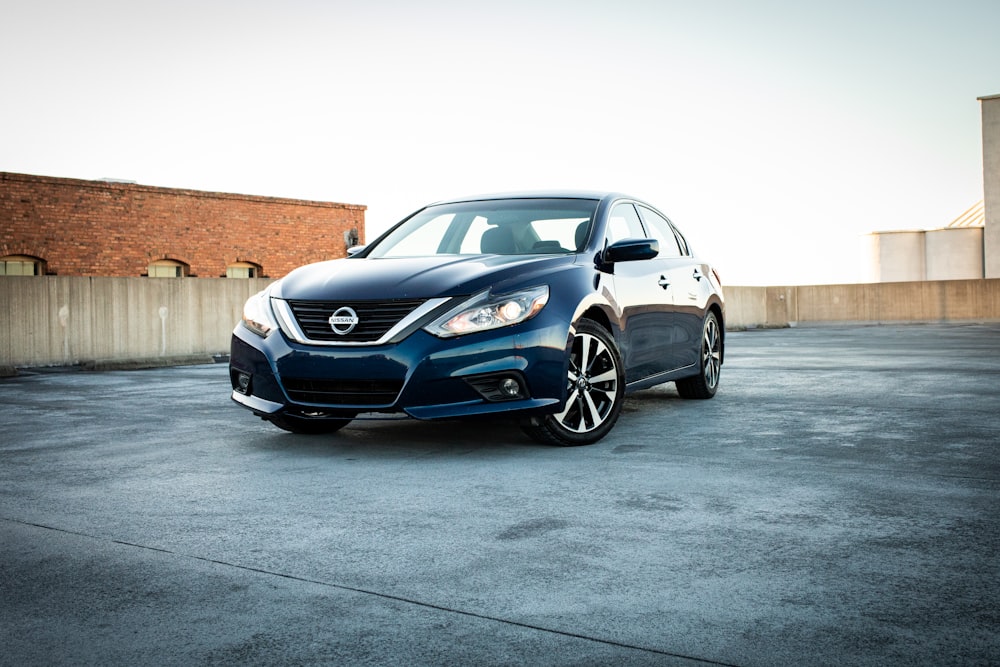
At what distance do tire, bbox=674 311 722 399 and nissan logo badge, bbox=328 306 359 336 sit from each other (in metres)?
3.66

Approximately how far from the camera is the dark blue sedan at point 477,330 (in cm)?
573

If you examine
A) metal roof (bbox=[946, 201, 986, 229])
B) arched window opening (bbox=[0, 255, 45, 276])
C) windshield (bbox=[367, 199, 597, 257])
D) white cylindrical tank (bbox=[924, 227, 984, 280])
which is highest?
metal roof (bbox=[946, 201, 986, 229])

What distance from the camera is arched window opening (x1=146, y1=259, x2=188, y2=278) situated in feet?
123

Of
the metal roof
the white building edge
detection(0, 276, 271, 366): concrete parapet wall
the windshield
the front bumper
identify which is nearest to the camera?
the front bumper

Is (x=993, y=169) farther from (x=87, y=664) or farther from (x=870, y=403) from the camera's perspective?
(x=87, y=664)

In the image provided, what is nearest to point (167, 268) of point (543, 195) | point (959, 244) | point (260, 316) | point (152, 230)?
point (152, 230)

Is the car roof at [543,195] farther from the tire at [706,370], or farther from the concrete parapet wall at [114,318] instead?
the concrete parapet wall at [114,318]

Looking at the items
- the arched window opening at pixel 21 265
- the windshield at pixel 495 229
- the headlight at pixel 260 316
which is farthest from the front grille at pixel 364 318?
the arched window opening at pixel 21 265

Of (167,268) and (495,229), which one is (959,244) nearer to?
(167,268)

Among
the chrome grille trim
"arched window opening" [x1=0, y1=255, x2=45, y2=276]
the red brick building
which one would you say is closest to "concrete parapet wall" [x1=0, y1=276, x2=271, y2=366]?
the chrome grille trim

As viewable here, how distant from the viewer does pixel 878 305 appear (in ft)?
110

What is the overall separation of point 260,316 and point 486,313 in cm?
150

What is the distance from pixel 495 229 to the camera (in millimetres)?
7316

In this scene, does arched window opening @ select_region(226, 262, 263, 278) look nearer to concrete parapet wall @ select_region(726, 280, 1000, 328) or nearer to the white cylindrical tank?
concrete parapet wall @ select_region(726, 280, 1000, 328)
